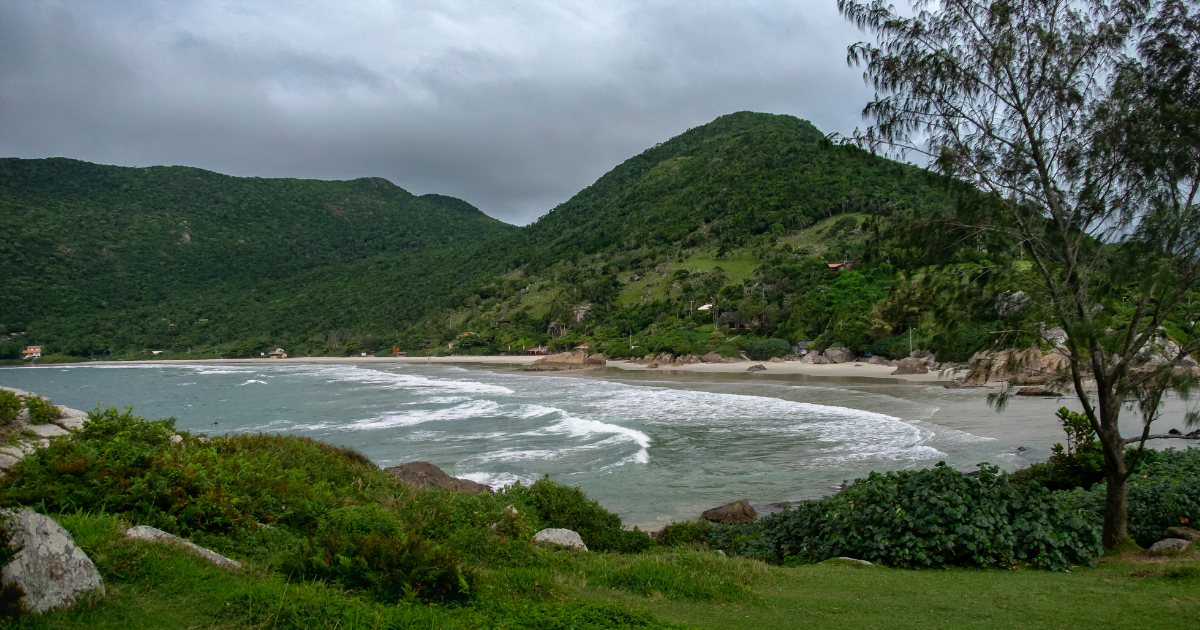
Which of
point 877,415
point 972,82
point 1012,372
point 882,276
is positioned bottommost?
point 877,415

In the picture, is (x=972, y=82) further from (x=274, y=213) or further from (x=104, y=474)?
(x=274, y=213)

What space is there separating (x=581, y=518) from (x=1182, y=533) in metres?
7.14

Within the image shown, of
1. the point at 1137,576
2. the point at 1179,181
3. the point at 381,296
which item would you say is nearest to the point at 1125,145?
the point at 1179,181

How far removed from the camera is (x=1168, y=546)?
695 cm

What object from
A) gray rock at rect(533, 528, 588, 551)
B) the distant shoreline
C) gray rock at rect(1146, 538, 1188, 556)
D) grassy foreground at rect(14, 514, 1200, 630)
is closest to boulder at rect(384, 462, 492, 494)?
gray rock at rect(533, 528, 588, 551)

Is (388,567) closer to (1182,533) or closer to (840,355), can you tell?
(1182,533)

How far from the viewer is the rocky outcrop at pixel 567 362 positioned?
6719 cm

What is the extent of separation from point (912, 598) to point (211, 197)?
20417 cm

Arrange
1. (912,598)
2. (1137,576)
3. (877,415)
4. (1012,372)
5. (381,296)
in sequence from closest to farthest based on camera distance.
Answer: (912,598), (1137,576), (1012,372), (877,415), (381,296)

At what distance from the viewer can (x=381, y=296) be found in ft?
467

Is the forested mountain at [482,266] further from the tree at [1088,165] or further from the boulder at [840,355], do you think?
the tree at [1088,165]

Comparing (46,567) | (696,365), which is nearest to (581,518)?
(46,567)

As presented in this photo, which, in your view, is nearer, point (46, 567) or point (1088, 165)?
point (46, 567)

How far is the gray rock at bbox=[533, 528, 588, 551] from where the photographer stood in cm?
760
